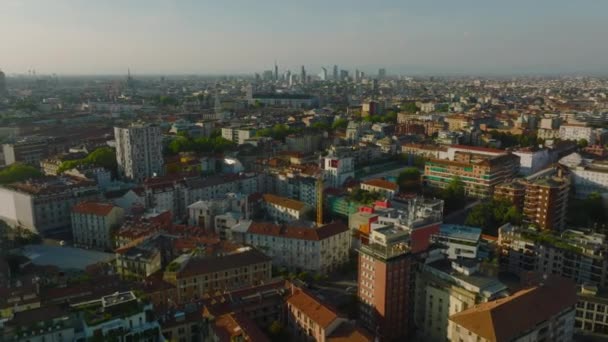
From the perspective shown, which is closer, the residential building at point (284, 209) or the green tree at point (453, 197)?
the residential building at point (284, 209)

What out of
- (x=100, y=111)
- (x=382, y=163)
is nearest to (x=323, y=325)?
(x=382, y=163)

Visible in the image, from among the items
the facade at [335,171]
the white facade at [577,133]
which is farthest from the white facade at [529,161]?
the facade at [335,171]

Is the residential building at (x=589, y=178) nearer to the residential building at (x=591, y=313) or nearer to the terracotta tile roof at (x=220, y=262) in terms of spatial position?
the residential building at (x=591, y=313)

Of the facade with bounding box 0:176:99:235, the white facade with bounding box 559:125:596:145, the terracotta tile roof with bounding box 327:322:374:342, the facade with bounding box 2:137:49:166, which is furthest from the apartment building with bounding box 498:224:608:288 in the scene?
the facade with bounding box 2:137:49:166

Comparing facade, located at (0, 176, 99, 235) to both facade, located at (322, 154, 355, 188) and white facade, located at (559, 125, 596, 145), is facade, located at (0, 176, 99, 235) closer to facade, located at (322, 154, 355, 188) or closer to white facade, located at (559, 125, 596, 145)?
facade, located at (322, 154, 355, 188)

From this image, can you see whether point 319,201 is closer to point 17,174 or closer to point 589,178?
point 589,178
